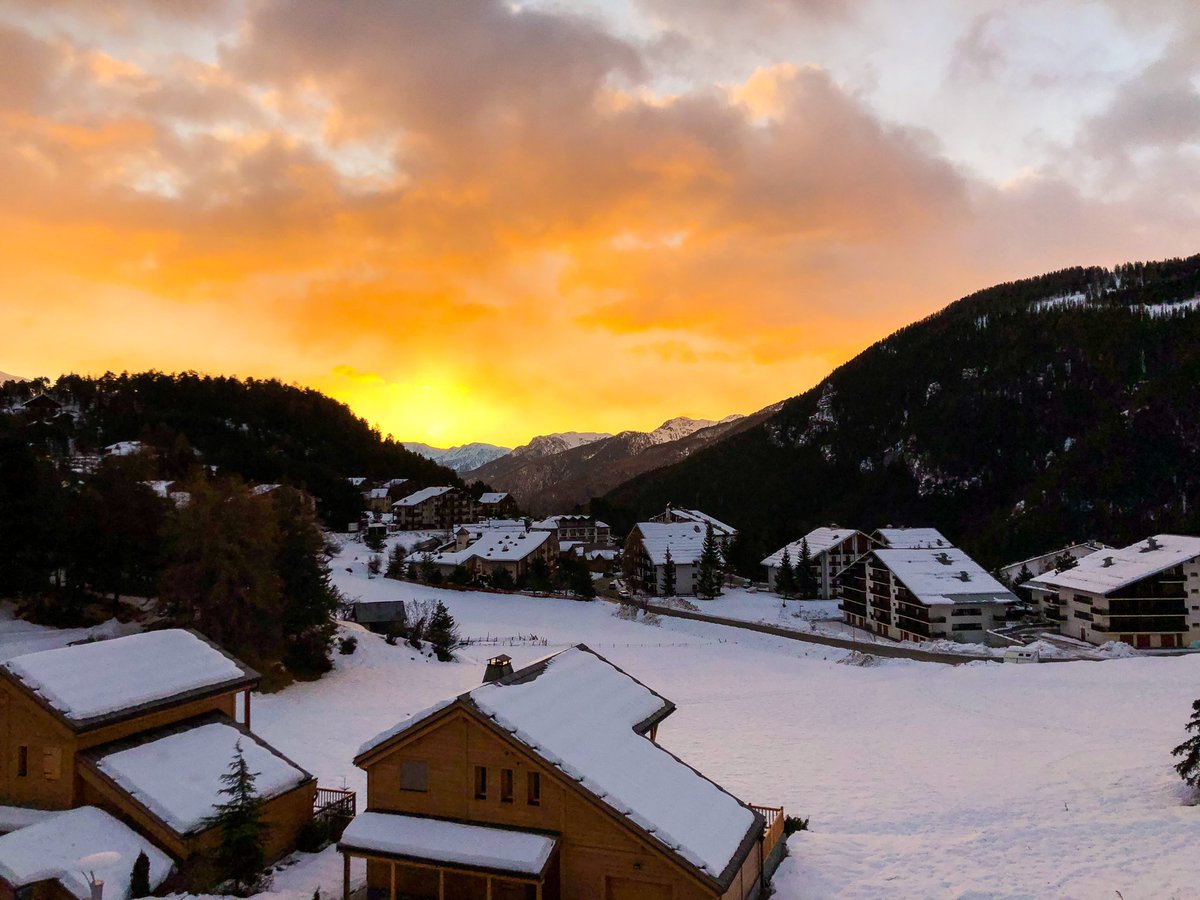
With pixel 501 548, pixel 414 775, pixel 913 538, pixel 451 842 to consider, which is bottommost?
pixel 451 842

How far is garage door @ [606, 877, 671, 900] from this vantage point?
1311 centimetres

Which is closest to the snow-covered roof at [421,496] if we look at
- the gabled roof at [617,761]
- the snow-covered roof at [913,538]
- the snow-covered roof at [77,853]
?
the snow-covered roof at [913,538]

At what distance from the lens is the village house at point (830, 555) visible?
8325 cm

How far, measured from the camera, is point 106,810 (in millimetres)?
16188

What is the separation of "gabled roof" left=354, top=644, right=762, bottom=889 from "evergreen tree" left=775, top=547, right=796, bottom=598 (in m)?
65.0

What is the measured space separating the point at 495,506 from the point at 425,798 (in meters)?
129

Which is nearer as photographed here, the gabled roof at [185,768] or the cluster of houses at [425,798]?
the cluster of houses at [425,798]

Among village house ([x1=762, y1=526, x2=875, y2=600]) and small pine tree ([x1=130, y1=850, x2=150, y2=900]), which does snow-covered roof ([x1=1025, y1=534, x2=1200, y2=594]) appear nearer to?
village house ([x1=762, y1=526, x2=875, y2=600])

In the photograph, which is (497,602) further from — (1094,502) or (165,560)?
(1094,502)

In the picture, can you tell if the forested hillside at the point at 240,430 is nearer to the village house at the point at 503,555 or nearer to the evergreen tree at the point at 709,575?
the village house at the point at 503,555

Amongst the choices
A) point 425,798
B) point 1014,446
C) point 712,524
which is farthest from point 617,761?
point 1014,446

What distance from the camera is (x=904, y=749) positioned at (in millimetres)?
28844

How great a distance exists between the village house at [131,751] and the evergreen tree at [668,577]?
Answer: 64.3m

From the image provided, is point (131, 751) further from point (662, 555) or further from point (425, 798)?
point (662, 555)
